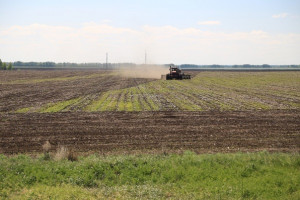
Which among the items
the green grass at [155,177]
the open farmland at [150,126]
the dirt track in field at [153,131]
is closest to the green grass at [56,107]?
the open farmland at [150,126]

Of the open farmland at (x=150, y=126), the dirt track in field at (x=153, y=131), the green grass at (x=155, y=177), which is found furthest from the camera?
the open farmland at (x=150, y=126)

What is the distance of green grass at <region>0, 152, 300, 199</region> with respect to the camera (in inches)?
512

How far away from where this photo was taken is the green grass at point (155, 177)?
1300 centimetres

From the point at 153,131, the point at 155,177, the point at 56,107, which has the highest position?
the point at 56,107

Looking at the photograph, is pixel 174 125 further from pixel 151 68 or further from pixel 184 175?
pixel 151 68

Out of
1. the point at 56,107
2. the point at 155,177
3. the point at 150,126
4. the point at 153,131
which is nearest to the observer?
the point at 155,177

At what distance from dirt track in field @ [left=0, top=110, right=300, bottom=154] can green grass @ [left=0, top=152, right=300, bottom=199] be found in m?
2.81

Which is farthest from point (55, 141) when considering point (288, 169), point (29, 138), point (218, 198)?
point (288, 169)

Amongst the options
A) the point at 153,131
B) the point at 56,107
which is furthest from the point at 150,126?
the point at 56,107

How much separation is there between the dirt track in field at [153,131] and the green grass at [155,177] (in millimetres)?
2813

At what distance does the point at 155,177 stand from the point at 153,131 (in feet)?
30.1

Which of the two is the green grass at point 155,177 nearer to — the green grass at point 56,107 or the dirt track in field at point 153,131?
the dirt track in field at point 153,131

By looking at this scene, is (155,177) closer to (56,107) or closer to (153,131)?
(153,131)

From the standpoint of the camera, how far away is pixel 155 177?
14648mm
